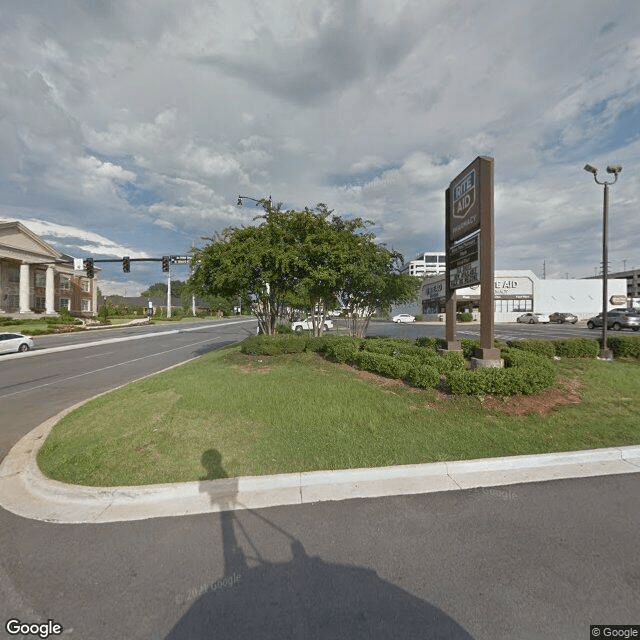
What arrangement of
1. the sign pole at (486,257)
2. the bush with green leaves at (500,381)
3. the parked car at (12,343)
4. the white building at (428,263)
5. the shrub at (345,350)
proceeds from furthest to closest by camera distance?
the white building at (428,263), the parked car at (12,343), the shrub at (345,350), the sign pole at (486,257), the bush with green leaves at (500,381)

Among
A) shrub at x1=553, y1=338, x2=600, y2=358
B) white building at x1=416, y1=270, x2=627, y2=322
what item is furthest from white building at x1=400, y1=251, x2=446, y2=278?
shrub at x1=553, y1=338, x2=600, y2=358

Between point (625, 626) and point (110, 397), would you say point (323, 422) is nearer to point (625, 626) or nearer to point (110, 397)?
point (625, 626)

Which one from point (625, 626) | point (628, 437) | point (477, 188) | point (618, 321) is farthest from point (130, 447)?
point (618, 321)

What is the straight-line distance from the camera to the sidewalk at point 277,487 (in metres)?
3.66

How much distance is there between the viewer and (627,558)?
2.79 metres

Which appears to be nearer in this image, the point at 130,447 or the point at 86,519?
the point at 86,519

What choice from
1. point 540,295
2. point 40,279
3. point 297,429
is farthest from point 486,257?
point 40,279

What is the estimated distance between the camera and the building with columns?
4597 cm

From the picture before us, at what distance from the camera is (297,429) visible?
17.4 feet

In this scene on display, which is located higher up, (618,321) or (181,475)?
(618,321)

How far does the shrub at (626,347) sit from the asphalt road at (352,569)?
27.2 ft

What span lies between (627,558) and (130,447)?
5.72 metres

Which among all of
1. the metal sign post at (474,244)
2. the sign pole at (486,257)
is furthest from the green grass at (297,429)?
the metal sign post at (474,244)

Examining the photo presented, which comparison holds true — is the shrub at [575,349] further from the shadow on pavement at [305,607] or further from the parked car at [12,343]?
the parked car at [12,343]
